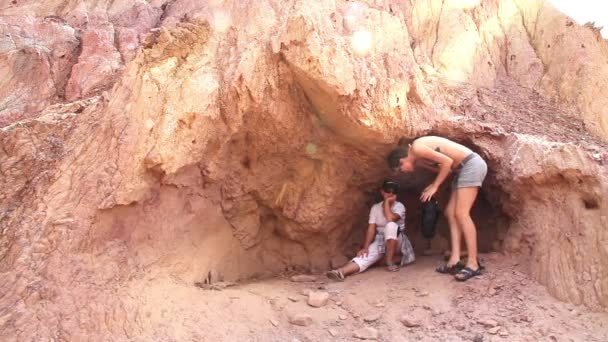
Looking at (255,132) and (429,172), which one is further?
(429,172)

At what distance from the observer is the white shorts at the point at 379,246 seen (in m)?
4.20

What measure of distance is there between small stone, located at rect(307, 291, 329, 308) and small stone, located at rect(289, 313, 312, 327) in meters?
0.20

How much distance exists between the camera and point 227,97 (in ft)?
12.0

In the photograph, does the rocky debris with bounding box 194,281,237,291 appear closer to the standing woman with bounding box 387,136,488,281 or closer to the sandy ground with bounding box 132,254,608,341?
the sandy ground with bounding box 132,254,608,341

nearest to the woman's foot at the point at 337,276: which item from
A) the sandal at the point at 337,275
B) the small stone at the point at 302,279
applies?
the sandal at the point at 337,275

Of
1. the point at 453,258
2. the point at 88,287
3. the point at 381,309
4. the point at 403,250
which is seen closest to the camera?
the point at 88,287

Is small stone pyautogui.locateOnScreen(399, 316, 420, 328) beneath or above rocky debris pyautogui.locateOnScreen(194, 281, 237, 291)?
beneath

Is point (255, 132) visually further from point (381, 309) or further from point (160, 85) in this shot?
point (381, 309)

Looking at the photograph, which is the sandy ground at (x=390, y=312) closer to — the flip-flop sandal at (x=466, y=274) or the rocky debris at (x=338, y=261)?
the flip-flop sandal at (x=466, y=274)

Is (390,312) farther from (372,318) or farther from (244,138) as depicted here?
(244,138)

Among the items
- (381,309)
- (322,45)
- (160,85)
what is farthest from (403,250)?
(160,85)

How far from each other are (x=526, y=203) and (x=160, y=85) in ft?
9.34

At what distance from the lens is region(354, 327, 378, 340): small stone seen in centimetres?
316

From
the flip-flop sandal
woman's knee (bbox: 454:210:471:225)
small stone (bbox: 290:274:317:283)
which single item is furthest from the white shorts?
the flip-flop sandal
